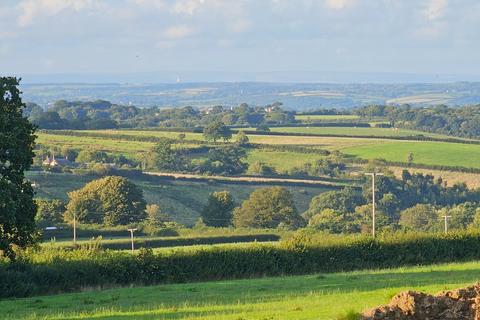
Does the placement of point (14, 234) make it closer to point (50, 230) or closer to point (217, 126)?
point (50, 230)

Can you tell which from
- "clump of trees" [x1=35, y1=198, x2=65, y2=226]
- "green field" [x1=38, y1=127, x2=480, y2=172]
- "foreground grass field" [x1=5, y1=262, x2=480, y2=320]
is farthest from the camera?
"green field" [x1=38, y1=127, x2=480, y2=172]

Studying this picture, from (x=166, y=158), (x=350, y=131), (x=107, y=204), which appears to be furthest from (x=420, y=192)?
(x=350, y=131)

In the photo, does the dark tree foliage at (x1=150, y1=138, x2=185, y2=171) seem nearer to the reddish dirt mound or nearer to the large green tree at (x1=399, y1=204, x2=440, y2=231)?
the large green tree at (x1=399, y1=204, x2=440, y2=231)

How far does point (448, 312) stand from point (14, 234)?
28.3 meters

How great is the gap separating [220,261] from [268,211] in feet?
178

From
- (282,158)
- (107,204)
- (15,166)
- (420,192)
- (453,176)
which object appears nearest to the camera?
(15,166)

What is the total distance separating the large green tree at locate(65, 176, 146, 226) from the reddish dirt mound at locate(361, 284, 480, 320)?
8146 cm

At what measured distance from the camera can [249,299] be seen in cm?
3484

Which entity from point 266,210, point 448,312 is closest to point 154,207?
point 266,210

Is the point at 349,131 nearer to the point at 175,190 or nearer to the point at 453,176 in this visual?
the point at 453,176

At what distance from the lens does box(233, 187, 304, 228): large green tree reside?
104125mm

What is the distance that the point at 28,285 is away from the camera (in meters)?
43.6

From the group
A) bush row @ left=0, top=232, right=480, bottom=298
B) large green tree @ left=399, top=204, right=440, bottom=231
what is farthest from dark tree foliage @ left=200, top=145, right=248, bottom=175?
bush row @ left=0, top=232, right=480, bottom=298

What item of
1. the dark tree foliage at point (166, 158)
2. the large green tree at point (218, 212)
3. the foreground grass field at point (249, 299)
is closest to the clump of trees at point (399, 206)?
the large green tree at point (218, 212)
